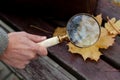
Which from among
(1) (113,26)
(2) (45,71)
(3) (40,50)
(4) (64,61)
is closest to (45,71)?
(2) (45,71)

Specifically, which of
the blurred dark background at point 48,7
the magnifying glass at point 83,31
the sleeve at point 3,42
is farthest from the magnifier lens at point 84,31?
the sleeve at point 3,42

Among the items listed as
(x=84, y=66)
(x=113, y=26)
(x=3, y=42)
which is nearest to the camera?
(x=3, y=42)

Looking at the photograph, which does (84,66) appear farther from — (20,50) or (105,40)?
(20,50)

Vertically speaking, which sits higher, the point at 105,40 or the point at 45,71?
the point at 105,40

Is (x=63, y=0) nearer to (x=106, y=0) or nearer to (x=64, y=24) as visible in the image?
(x=64, y=24)

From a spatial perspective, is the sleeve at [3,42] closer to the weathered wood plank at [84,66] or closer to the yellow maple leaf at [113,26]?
the weathered wood plank at [84,66]

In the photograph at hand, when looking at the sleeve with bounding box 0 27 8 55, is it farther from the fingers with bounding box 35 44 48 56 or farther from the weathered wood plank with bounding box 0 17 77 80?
the weathered wood plank with bounding box 0 17 77 80
